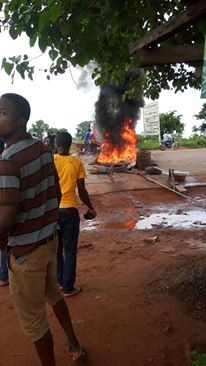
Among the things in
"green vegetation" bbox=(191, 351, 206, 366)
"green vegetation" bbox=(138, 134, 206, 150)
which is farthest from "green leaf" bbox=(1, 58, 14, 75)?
"green vegetation" bbox=(138, 134, 206, 150)

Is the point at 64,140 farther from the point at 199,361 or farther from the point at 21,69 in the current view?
the point at 199,361

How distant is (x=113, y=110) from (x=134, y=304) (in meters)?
20.8

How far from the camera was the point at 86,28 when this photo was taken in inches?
107

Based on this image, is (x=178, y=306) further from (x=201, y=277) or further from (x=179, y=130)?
(x=179, y=130)

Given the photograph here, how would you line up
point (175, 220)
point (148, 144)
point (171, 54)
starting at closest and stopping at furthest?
point (171, 54) → point (175, 220) → point (148, 144)

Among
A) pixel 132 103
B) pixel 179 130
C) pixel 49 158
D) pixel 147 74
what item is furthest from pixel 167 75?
pixel 179 130

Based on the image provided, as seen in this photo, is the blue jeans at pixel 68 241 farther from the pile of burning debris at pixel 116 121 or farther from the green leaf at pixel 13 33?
the pile of burning debris at pixel 116 121

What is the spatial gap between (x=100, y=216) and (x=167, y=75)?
449 centimetres

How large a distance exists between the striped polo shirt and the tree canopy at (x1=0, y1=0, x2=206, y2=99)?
71 centimetres

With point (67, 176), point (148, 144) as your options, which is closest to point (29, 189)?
point (67, 176)

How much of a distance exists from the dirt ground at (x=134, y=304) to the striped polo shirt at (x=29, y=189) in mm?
1287

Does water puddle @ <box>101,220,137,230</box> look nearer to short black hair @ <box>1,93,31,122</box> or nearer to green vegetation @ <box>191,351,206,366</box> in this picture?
green vegetation @ <box>191,351,206,366</box>

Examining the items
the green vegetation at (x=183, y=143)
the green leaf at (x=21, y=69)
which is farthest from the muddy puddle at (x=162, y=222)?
the green vegetation at (x=183, y=143)

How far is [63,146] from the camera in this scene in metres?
4.42
